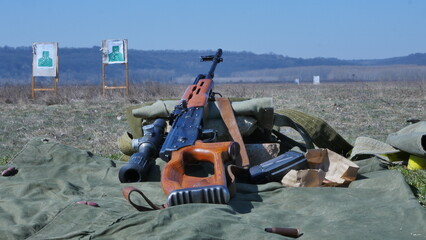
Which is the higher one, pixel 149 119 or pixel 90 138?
pixel 149 119

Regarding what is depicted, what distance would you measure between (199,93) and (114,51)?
2316 cm

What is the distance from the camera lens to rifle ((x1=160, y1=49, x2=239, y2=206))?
16.0 ft

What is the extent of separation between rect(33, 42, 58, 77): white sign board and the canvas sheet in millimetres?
20562

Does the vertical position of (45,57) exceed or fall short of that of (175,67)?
it exceeds it

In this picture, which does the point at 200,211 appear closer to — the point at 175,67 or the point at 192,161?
the point at 192,161

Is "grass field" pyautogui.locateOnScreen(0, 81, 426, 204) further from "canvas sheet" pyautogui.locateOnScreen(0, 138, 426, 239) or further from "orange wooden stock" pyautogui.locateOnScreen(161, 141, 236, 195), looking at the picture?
"orange wooden stock" pyautogui.locateOnScreen(161, 141, 236, 195)

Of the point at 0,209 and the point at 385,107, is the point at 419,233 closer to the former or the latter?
the point at 0,209

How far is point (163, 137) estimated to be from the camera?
6.69m

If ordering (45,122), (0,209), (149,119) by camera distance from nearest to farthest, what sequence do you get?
1. (0,209)
2. (149,119)
3. (45,122)

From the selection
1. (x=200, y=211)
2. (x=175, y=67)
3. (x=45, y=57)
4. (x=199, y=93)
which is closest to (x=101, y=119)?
(x=199, y=93)

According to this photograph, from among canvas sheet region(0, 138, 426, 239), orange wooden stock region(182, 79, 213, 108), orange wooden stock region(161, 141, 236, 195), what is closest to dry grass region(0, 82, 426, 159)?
orange wooden stock region(182, 79, 213, 108)

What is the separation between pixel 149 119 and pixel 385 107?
408 inches

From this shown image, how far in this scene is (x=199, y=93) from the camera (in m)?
7.19

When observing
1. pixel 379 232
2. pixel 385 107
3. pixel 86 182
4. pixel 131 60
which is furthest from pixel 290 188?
pixel 131 60
